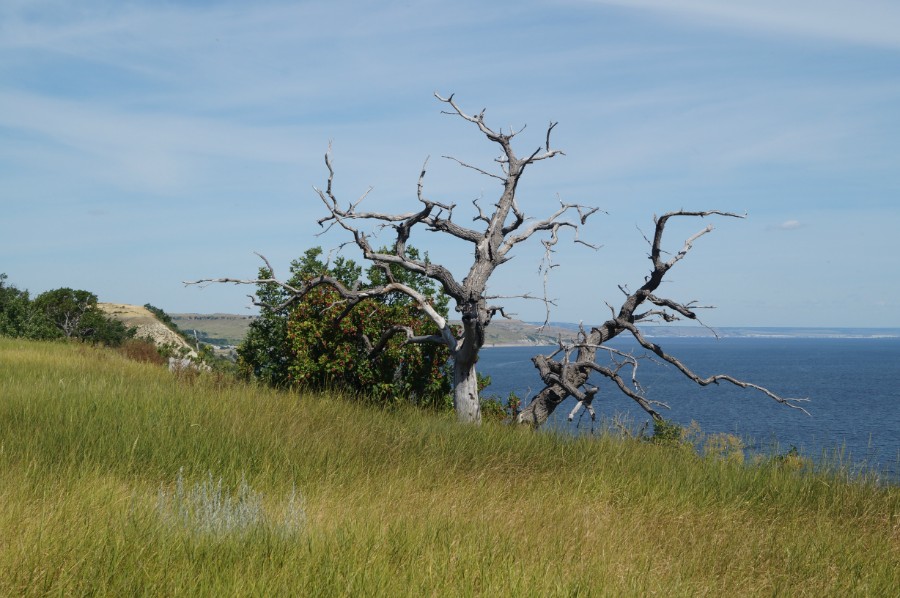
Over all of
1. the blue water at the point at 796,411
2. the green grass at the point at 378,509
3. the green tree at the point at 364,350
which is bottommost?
the blue water at the point at 796,411

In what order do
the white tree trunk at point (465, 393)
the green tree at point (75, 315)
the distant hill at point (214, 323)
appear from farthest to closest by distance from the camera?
the distant hill at point (214, 323), the green tree at point (75, 315), the white tree trunk at point (465, 393)

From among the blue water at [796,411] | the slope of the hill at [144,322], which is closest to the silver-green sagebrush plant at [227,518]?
the blue water at [796,411]

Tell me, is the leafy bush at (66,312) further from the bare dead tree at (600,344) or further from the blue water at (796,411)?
the bare dead tree at (600,344)

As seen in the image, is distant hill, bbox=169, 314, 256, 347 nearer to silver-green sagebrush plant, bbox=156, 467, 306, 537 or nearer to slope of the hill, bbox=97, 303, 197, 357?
slope of the hill, bbox=97, 303, 197, 357

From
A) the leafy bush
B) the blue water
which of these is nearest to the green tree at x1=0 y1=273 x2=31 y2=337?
the leafy bush

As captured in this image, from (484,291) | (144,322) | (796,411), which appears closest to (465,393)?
(484,291)

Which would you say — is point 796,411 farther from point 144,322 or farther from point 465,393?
point 465,393

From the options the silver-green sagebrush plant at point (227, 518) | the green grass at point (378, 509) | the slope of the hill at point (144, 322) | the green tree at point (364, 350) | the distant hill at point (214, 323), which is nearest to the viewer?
the green grass at point (378, 509)

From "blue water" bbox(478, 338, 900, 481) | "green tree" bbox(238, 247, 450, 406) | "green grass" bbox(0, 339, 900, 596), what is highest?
"green tree" bbox(238, 247, 450, 406)

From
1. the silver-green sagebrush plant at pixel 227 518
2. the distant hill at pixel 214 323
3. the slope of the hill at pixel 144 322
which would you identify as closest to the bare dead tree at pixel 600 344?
the silver-green sagebrush plant at pixel 227 518

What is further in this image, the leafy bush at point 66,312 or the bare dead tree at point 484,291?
the leafy bush at point 66,312

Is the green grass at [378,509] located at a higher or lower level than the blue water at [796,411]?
higher

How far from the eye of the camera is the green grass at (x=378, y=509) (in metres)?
5.07

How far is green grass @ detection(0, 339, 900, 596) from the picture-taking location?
5.07m
